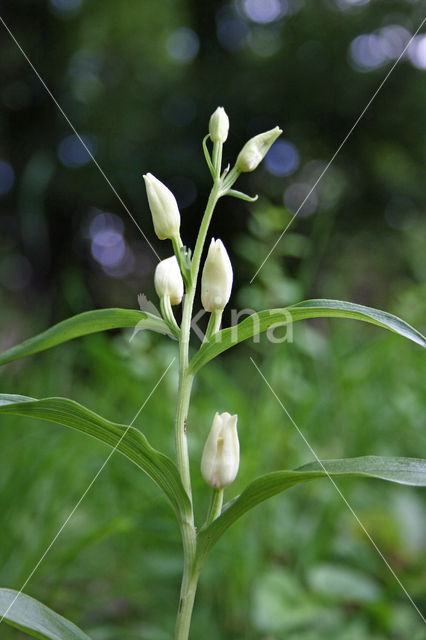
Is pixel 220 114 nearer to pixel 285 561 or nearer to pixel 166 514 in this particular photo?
pixel 166 514

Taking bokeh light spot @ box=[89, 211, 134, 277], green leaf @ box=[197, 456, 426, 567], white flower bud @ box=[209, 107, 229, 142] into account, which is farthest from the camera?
bokeh light spot @ box=[89, 211, 134, 277]

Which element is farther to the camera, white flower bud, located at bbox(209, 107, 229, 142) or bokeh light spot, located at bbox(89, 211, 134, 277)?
bokeh light spot, located at bbox(89, 211, 134, 277)

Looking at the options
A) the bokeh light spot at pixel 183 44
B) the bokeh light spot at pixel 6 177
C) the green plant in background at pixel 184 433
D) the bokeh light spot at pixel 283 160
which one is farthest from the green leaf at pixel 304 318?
the bokeh light spot at pixel 183 44

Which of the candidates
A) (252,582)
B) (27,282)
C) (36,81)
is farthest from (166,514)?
(36,81)

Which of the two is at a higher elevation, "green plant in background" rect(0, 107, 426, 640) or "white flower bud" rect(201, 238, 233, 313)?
"white flower bud" rect(201, 238, 233, 313)

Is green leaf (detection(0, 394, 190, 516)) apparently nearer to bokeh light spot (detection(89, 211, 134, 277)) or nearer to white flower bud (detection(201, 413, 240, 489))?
white flower bud (detection(201, 413, 240, 489))

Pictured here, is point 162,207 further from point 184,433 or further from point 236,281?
point 236,281

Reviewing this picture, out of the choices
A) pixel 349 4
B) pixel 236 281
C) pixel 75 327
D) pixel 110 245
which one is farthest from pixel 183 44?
pixel 75 327

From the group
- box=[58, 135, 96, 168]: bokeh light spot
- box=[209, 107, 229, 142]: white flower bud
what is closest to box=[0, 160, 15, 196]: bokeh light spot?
box=[58, 135, 96, 168]: bokeh light spot
